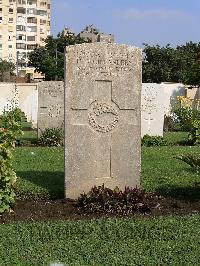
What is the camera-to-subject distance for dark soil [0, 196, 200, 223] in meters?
6.76

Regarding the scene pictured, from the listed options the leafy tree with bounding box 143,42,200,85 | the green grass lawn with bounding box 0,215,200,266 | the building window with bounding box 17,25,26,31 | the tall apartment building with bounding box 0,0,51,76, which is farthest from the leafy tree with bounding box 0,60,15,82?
the green grass lawn with bounding box 0,215,200,266

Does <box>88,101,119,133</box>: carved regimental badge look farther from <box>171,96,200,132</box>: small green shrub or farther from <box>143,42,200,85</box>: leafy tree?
<box>143,42,200,85</box>: leafy tree

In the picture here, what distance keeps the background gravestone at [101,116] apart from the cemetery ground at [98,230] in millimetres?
522

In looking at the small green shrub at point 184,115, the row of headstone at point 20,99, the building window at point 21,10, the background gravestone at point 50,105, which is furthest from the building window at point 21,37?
the background gravestone at point 50,105

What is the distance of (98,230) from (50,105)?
30.6 ft

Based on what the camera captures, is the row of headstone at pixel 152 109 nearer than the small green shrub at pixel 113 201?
No

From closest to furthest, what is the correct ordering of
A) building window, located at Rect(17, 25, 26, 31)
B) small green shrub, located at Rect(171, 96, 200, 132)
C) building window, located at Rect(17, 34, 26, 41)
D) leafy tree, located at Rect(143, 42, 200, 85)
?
small green shrub, located at Rect(171, 96, 200, 132)
leafy tree, located at Rect(143, 42, 200, 85)
building window, located at Rect(17, 34, 26, 41)
building window, located at Rect(17, 25, 26, 31)

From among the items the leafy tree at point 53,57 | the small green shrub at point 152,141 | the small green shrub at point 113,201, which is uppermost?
the leafy tree at point 53,57

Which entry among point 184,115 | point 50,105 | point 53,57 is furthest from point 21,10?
point 50,105

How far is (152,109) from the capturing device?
15.8 meters

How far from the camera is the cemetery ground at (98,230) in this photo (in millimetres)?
5293

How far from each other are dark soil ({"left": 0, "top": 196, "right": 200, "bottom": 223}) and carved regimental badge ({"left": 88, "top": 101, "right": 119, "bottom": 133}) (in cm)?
99

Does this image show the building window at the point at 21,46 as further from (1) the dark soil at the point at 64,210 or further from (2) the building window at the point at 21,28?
(1) the dark soil at the point at 64,210

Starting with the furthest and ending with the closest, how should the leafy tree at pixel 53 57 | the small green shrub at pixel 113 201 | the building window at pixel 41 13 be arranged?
the building window at pixel 41 13, the leafy tree at pixel 53 57, the small green shrub at pixel 113 201
